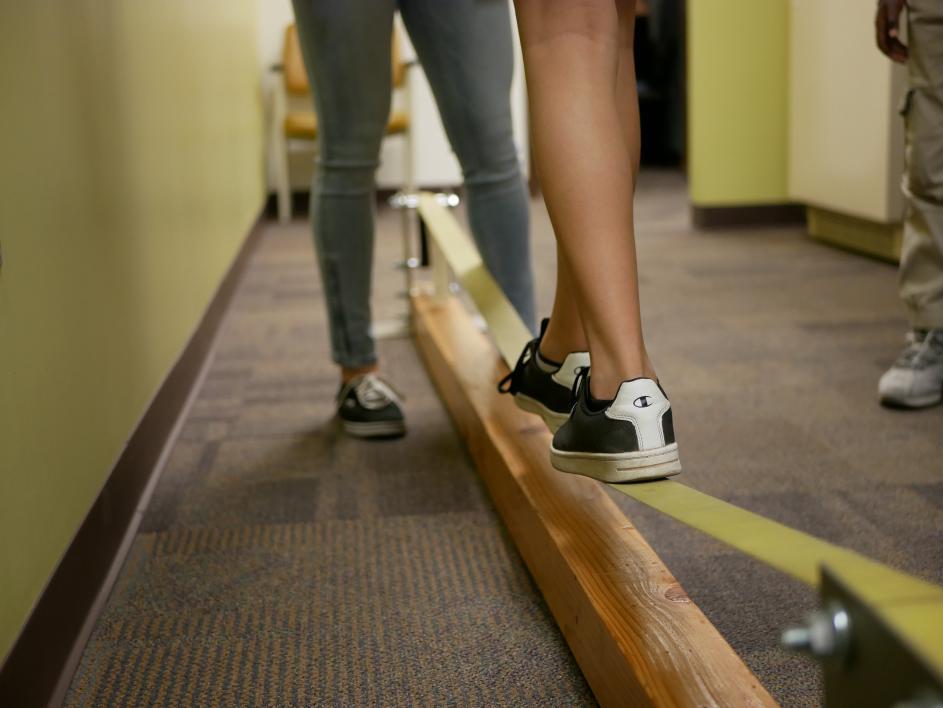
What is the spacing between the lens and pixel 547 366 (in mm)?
1218

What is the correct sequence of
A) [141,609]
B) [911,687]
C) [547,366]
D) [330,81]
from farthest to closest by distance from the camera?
[330,81] < [547,366] < [141,609] < [911,687]

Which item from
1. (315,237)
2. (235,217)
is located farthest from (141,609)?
(235,217)

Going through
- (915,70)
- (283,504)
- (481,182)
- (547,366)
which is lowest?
(283,504)

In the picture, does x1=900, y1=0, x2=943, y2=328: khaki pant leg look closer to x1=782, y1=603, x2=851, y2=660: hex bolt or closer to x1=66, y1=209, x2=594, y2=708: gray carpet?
x1=66, y1=209, x2=594, y2=708: gray carpet

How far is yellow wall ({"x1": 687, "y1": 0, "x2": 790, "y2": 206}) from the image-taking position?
372cm

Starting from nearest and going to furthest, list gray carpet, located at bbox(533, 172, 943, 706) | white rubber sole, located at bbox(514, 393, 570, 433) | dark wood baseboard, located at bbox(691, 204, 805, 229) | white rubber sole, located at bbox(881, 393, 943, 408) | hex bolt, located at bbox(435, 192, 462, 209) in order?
gray carpet, located at bbox(533, 172, 943, 706) < white rubber sole, located at bbox(514, 393, 570, 433) < white rubber sole, located at bbox(881, 393, 943, 408) < hex bolt, located at bbox(435, 192, 462, 209) < dark wood baseboard, located at bbox(691, 204, 805, 229)

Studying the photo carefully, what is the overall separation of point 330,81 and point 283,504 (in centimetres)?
57

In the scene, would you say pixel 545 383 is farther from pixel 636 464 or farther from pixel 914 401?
pixel 914 401

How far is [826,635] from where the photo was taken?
1.66 ft

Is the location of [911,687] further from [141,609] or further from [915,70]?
[915,70]

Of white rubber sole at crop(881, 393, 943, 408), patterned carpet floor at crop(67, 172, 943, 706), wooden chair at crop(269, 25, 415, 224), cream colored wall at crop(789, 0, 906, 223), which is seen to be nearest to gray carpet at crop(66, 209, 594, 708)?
patterned carpet floor at crop(67, 172, 943, 706)

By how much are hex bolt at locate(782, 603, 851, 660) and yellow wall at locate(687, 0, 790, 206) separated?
347cm

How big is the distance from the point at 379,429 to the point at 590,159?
791 mm

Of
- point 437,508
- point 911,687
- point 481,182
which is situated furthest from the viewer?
point 481,182
